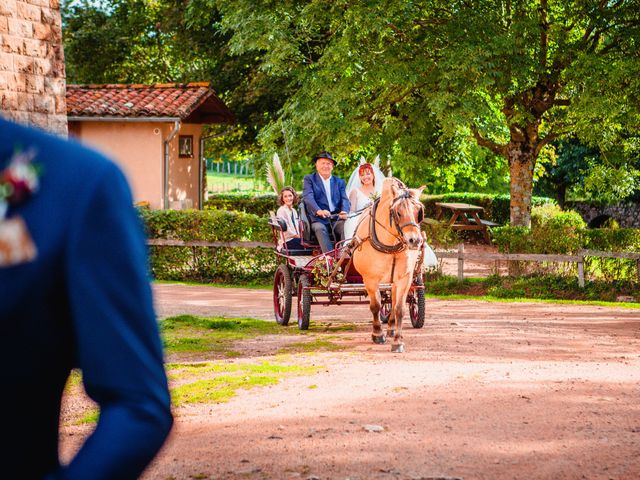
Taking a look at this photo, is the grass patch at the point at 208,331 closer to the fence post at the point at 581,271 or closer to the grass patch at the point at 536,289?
the grass patch at the point at 536,289

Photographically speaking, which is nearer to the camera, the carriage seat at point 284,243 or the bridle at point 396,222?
the bridle at point 396,222

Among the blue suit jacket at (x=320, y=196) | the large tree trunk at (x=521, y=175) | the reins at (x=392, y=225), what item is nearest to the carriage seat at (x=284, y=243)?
the blue suit jacket at (x=320, y=196)

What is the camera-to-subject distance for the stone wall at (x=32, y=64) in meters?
9.59

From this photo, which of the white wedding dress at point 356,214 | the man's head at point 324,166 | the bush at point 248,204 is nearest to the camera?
the white wedding dress at point 356,214

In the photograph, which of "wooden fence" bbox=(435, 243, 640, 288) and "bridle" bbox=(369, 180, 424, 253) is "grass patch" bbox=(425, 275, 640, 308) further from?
"bridle" bbox=(369, 180, 424, 253)

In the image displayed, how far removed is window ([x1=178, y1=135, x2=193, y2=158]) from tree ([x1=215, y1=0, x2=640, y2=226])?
29.4ft

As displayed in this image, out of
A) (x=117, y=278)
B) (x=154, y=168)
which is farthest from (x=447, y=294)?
(x=117, y=278)

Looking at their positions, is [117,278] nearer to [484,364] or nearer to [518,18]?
[484,364]

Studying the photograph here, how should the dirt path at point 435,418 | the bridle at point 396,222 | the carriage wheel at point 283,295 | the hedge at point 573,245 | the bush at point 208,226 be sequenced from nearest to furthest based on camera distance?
1. the dirt path at point 435,418
2. the bridle at point 396,222
3. the carriage wheel at point 283,295
4. the hedge at point 573,245
5. the bush at point 208,226

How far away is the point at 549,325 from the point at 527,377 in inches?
201

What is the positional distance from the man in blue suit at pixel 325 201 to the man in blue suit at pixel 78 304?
13.2 metres

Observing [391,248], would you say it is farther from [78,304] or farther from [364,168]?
[78,304]

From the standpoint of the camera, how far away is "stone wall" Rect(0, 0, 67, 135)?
9594mm

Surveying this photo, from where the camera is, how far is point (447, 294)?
2142 centimetres
